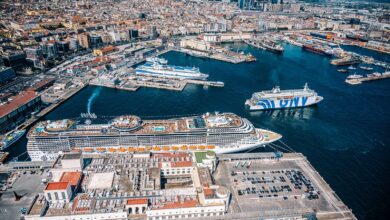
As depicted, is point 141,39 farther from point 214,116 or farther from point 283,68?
point 214,116

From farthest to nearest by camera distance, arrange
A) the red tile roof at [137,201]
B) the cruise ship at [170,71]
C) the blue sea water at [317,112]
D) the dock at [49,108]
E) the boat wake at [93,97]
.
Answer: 1. the cruise ship at [170,71]
2. the boat wake at [93,97]
3. the dock at [49,108]
4. the blue sea water at [317,112]
5. the red tile roof at [137,201]

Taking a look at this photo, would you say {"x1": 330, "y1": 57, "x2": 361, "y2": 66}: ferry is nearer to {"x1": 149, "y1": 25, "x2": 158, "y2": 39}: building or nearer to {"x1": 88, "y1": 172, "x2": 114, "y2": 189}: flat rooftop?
{"x1": 149, "y1": 25, "x2": 158, "y2": 39}: building

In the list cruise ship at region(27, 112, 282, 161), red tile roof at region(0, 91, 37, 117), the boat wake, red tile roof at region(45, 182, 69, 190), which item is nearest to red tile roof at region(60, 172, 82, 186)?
red tile roof at region(45, 182, 69, 190)

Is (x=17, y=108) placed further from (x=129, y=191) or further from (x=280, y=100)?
(x=280, y=100)

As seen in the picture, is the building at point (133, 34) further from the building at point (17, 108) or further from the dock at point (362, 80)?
the dock at point (362, 80)

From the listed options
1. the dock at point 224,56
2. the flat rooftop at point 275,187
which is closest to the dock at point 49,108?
the flat rooftop at point 275,187

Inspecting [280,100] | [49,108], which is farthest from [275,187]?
[49,108]
